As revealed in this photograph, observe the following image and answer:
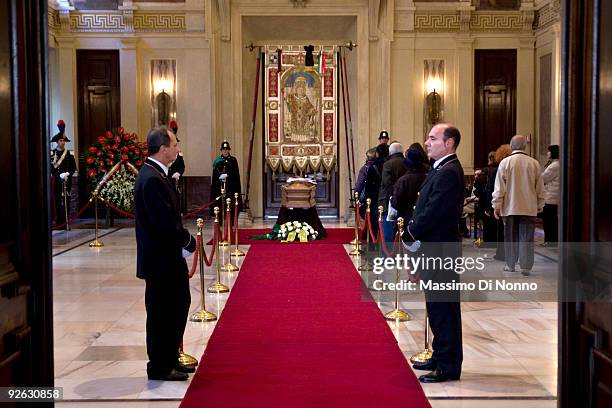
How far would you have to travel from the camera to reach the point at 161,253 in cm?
567

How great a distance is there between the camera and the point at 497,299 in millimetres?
9164

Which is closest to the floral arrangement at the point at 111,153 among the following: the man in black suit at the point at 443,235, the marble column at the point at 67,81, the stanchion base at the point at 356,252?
the marble column at the point at 67,81

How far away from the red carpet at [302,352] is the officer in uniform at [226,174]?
6.54 meters

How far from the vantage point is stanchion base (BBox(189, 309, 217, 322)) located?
316 inches

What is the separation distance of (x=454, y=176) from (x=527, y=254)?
5085 millimetres

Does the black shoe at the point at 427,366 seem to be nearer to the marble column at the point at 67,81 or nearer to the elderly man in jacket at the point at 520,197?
the elderly man in jacket at the point at 520,197

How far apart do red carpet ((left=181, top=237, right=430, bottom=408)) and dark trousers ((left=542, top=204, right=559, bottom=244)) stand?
3.47 metres

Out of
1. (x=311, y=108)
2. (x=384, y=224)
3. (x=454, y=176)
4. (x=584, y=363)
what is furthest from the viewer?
(x=311, y=108)

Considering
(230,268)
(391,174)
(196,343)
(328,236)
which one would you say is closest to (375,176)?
(391,174)

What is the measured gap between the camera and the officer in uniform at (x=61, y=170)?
1627 cm

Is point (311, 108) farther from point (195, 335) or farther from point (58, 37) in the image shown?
point (195, 335)

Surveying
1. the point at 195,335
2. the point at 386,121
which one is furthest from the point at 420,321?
the point at 386,121

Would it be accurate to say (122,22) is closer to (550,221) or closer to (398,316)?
(550,221)

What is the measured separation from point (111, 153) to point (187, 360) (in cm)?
1045
